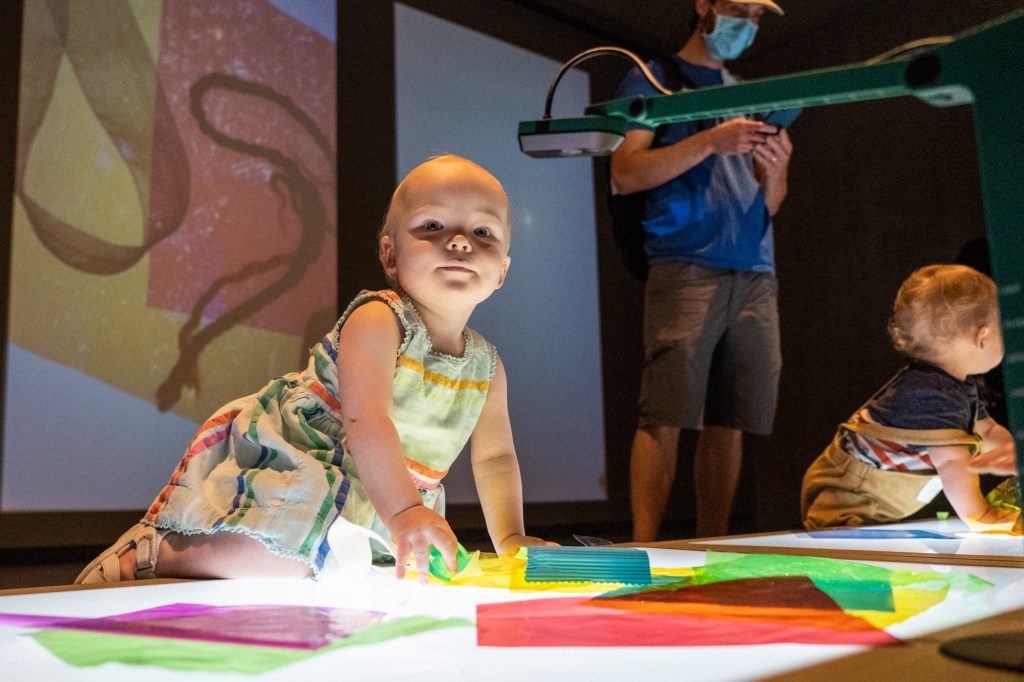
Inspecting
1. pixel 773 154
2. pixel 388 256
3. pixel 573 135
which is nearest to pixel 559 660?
pixel 573 135

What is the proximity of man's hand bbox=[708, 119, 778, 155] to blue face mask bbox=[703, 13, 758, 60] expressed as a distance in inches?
12.6

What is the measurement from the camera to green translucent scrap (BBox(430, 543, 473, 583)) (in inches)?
32.2

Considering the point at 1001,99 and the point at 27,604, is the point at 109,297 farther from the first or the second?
the point at 1001,99

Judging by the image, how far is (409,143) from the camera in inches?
131

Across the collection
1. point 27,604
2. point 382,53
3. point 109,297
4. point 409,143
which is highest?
point 382,53

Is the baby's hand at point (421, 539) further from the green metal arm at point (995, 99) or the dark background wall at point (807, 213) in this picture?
the dark background wall at point (807, 213)

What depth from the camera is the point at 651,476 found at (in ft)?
6.31

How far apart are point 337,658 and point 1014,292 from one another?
0.40m

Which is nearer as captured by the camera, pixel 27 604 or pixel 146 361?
pixel 27 604

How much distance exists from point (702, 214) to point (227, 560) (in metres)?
1.43

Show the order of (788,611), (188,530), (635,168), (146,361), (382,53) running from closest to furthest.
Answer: (788,611) → (188,530) → (635,168) → (146,361) → (382,53)

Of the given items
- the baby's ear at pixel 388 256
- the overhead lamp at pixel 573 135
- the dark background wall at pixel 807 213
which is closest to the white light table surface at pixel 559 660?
the overhead lamp at pixel 573 135

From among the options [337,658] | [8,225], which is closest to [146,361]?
[8,225]

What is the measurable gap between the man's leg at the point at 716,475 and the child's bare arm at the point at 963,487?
43 cm
